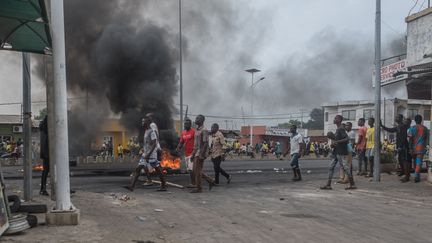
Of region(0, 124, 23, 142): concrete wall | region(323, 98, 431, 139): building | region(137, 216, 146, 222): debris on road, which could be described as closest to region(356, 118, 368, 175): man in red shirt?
region(137, 216, 146, 222): debris on road

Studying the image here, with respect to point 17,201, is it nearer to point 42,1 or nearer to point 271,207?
point 42,1

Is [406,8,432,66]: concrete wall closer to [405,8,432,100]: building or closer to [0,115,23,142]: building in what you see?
[405,8,432,100]: building

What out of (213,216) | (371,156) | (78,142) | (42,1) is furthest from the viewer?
(78,142)

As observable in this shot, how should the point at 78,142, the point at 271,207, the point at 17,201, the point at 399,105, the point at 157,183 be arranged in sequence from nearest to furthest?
the point at 17,201 → the point at 271,207 → the point at 157,183 → the point at 78,142 → the point at 399,105

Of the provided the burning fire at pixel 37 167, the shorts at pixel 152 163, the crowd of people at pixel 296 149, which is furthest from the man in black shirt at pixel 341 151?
the burning fire at pixel 37 167

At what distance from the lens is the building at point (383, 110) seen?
48.2 metres

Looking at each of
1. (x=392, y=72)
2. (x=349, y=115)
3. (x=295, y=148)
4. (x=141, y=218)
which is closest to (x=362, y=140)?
(x=392, y=72)

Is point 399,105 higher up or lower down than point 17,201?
higher up

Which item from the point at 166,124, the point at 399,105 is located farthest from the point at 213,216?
the point at 399,105

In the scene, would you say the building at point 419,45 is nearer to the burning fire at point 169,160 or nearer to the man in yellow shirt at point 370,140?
the man in yellow shirt at point 370,140

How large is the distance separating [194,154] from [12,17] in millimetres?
4341

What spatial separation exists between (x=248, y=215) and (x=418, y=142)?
5.95 meters

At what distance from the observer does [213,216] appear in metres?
6.71

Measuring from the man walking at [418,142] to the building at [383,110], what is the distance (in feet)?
103
